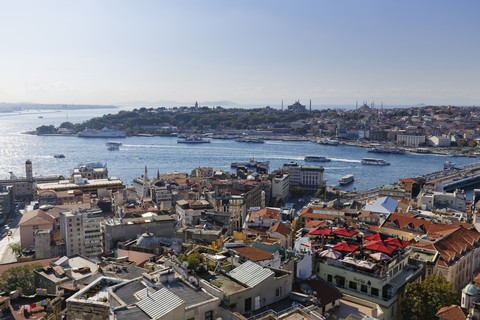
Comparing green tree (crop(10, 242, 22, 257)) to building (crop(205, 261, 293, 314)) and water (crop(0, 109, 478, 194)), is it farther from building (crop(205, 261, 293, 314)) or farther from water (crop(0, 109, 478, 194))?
water (crop(0, 109, 478, 194))

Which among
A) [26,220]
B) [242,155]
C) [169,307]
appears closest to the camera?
[169,307]

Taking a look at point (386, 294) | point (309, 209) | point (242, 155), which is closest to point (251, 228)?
point (309, 209)

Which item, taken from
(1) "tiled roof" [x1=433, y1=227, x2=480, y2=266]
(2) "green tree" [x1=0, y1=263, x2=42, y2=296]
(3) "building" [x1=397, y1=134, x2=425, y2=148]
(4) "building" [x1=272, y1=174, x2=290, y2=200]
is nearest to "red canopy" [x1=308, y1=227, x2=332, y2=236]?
(1) "tiled roof" [x1=433, y1=227, x2=480, y2=266]

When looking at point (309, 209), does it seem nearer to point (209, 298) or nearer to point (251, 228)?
point (251, 228)

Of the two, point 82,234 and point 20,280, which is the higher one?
point 20,280

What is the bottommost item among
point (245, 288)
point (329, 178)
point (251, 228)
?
point (329, 178)

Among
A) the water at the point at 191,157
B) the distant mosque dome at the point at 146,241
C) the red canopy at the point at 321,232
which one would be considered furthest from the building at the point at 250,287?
the water at the point at 191,157

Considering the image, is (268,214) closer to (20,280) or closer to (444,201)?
(20,280)

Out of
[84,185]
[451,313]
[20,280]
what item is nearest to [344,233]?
[451,313]
